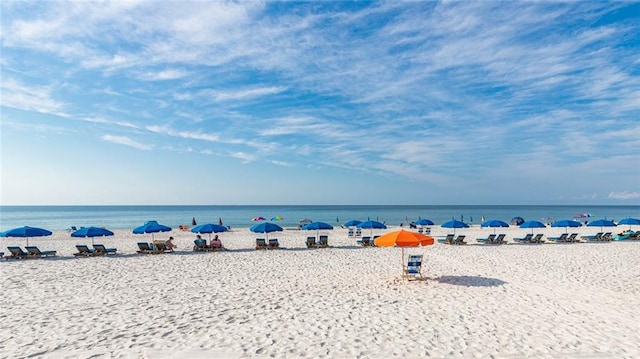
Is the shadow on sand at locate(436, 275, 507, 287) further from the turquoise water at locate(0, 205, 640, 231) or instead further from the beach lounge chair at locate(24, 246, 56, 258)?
the turquoise water at locate(0, 205, 640, 231)

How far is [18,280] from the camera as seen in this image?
11.5 metres

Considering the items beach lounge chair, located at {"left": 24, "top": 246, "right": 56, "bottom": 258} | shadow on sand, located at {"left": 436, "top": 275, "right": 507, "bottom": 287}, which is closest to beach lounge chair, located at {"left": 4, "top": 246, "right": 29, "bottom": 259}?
beach lounge chair, located at {"left": 24, "top": 246, "right": 56, "bottom": 258}

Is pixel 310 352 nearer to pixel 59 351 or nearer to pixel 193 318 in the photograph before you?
pixel 193 318

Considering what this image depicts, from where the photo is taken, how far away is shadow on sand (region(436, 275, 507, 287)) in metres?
10.6

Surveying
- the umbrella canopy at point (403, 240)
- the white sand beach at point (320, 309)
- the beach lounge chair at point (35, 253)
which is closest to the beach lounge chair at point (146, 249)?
the white sand beach at point (320, 309)

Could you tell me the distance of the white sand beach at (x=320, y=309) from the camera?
6074 mm

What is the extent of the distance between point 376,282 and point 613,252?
13.5m

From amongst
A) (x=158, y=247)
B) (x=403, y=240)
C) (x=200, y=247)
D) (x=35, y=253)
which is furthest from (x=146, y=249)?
(x=403, y=240)

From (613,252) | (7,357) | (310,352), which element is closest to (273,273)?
(310,352)

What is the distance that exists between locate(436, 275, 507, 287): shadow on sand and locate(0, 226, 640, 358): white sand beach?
0.19 feet

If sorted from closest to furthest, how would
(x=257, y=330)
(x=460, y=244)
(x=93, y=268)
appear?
(x=257, y=330) → (x=93, y=268) → (x=460, y=244)

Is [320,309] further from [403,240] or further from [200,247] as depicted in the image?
[200,247]

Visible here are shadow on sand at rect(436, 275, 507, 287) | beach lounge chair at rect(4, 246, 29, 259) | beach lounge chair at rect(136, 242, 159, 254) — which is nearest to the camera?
shadow on sand at rect(436, 275, 507, 287)

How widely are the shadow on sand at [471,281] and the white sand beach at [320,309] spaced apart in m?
0.06
